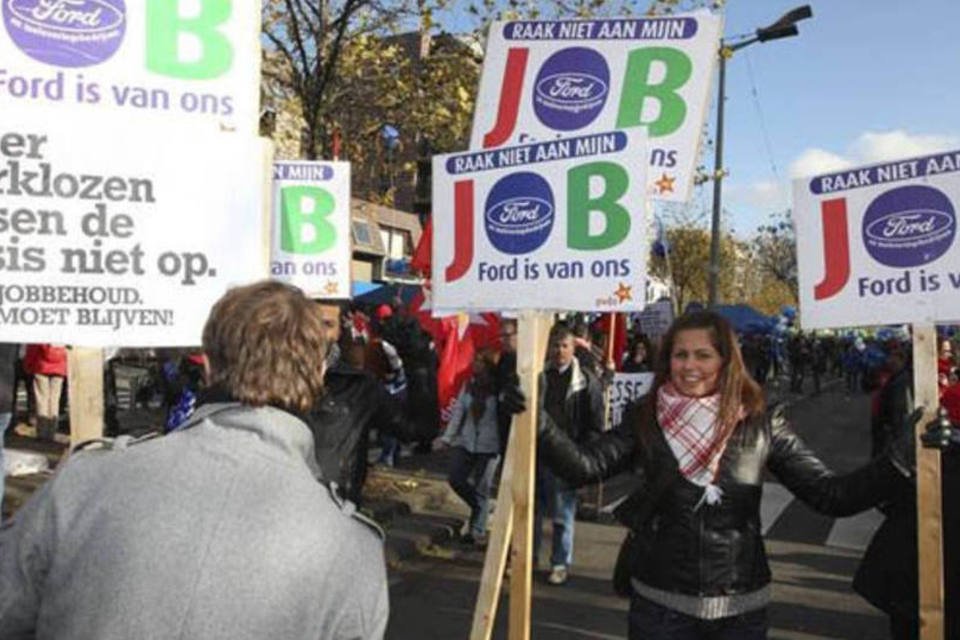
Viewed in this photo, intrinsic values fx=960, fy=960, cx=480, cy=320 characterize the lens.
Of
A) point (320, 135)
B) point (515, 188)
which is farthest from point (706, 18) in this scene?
point (320, 135)

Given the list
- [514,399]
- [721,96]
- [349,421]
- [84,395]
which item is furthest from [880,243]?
[721,96]

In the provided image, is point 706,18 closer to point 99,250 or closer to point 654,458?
point 654,458

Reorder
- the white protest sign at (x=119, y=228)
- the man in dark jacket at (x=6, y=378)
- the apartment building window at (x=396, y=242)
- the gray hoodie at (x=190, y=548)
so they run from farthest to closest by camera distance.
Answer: the apartment building window at (x=396, y=242), the man in dark jacket at (x=6, y=378), the white protest sign at (x=119, y=228), the gray hoodie at (x=190, y=548)

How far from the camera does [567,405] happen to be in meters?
7.22

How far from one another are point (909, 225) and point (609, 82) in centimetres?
213

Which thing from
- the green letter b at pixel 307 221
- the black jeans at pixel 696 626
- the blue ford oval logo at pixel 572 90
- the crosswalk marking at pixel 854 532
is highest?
the blue ford oval logo at pixel 572 90

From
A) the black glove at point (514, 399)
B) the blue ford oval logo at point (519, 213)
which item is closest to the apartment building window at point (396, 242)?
the blue ford oval logo at point (519, 213)

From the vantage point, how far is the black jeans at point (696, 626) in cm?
307

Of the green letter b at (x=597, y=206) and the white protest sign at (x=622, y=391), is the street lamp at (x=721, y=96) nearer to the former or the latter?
the white protest sign at (x=622, y=391)

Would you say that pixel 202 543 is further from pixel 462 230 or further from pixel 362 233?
pixel 362 233

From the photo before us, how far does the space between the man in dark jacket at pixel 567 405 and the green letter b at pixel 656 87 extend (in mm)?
2090

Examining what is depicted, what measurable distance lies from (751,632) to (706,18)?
12.5ft

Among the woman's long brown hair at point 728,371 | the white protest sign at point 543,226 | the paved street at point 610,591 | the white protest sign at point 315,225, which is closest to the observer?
the woman's long brown hair at point 728,371

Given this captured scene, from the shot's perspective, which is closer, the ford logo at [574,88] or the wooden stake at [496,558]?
the wooden stake at [496,558]
